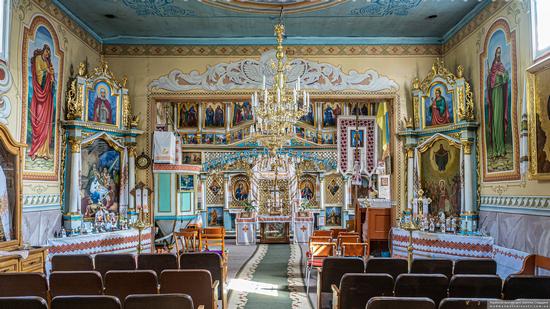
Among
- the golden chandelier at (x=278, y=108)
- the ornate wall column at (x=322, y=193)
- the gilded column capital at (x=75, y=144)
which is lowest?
the ornate wall column at (x=322, y=193)

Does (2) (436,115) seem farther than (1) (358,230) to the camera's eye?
No

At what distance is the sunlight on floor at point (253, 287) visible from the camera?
9.52 meters

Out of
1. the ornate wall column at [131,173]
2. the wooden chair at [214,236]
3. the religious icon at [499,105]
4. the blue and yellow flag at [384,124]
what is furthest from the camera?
the blue and yellow flag at [384,124]

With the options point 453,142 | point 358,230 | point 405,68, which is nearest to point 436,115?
point 453,142

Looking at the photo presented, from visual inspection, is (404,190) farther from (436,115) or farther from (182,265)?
(182,265)

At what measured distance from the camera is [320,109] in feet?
77.7

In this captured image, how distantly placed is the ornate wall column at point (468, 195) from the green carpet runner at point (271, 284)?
4366 mm

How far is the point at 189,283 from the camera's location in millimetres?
5770

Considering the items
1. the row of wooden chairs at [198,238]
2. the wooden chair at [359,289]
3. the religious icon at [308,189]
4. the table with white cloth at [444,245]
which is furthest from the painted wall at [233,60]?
the religious icon at [308,189]

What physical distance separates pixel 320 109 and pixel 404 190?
11122 millimetres

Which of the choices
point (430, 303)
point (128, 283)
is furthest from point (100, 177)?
point (430, 303)

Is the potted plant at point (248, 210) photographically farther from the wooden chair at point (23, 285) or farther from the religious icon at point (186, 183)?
the wooden chair at point (23, 285)

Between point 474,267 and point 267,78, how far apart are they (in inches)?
326

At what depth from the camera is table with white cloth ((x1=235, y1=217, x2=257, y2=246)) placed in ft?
67.9
